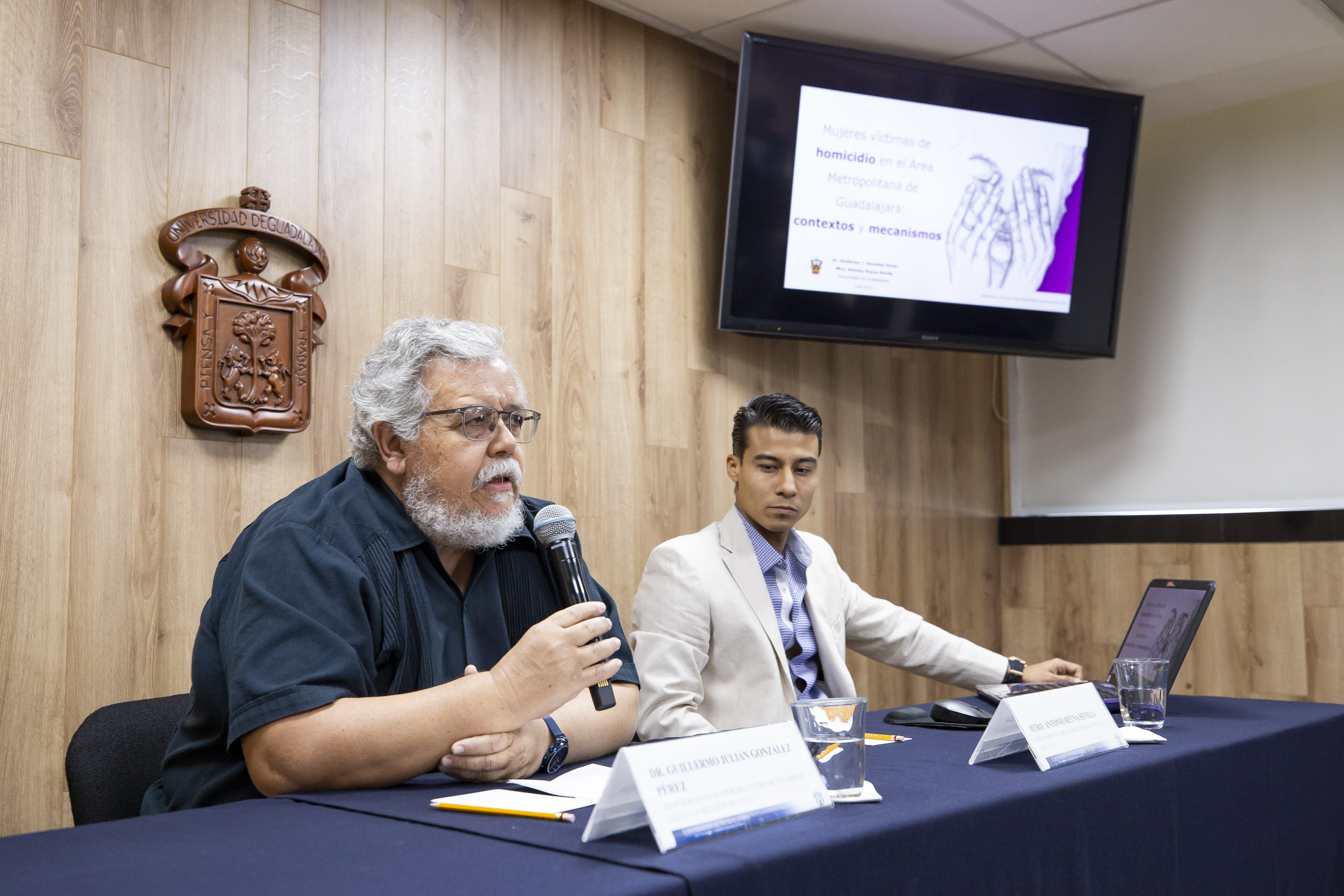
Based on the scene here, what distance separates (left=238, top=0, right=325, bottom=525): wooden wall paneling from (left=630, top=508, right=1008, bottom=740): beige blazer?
901 millimetres

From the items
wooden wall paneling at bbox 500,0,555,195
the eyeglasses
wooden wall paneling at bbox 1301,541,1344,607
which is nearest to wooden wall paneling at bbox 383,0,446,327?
wooden wall paneling at bbox 500,0,555,195

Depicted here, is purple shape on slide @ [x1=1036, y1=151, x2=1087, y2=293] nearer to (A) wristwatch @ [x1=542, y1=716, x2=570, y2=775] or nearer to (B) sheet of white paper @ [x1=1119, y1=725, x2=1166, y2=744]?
(B) sheet of white paper @ [x1=1119, y1=725, x2=1166, y2=744]

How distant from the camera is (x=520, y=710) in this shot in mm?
1321

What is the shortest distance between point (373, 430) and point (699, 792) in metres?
0.91

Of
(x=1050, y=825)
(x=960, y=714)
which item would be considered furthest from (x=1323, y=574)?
(x=1050, y=825)

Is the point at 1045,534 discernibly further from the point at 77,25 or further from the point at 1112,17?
the point at 77,25

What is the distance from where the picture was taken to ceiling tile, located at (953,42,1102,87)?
12.1 feet

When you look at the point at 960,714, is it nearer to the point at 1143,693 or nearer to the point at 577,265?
the point at 1143,693

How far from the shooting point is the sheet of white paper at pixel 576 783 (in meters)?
1.20

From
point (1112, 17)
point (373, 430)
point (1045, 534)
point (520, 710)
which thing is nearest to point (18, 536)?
point (373, 430)

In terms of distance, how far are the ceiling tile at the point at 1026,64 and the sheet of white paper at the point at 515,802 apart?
3.28 m

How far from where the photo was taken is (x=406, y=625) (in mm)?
1501

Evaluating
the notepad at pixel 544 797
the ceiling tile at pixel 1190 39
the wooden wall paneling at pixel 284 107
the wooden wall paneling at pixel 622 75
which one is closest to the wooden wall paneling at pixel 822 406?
the wooden wall paneling at pixel 622 75

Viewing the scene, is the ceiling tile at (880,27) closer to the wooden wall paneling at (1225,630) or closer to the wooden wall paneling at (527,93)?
the wooden wall paneling at (527,93)
